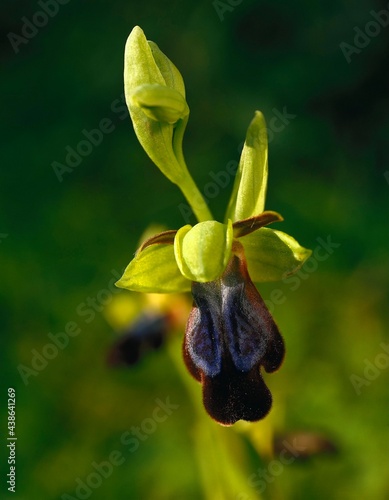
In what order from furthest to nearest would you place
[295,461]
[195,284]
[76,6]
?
[76,6]
[295,461]
[195,284]

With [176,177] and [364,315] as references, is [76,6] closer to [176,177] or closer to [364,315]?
[364,315]

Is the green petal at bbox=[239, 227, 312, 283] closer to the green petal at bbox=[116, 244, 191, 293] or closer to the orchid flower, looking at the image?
the orchid flower

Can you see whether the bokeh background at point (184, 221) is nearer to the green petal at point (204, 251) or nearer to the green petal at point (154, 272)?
the green petal at point (154, 272)

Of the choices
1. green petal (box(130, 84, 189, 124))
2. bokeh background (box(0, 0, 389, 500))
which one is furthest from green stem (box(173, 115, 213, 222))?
bokeh background (box(0, 0, 389, 500))

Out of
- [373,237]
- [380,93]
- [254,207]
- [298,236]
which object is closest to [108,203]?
[298,236]

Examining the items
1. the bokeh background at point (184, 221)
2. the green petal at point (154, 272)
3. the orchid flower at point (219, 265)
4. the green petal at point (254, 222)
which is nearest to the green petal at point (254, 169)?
the orchid flower at point (219, 265)

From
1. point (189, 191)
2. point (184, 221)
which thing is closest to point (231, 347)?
point (189, 191)
